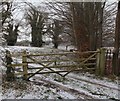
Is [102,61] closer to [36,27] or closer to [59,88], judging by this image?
[59,88]

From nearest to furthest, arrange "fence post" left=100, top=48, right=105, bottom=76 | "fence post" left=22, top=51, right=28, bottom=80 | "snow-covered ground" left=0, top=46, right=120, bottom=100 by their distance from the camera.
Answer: "snow-covered ground" left=0, top=46, right=120, bottom=100
"fence post" left=22, top=51, right=28, bottom=80
"fence post" left=100, top=48, right=105, bottom=76

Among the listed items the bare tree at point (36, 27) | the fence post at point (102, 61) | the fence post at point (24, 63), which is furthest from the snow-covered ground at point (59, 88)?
the bare tree at point (36, 27)

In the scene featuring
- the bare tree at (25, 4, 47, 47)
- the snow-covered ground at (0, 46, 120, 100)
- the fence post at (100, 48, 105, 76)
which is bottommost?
the snow-covered ground at (0, 46, 120, 100)

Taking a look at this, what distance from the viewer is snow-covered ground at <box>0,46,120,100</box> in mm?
6422

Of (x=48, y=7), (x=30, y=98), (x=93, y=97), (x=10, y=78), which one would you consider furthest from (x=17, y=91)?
(x=48, y=7)

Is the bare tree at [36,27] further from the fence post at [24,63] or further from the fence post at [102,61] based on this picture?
the fence post at [24,63]

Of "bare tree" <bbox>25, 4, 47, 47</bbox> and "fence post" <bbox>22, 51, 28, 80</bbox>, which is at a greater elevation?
"bare tree" <bbox>25, 4, 47, 47</bbox>

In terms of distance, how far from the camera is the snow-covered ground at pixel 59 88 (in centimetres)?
642

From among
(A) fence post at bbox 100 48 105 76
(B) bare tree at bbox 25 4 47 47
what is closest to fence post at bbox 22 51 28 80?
(A) fence post at bbox 100 48 105 76

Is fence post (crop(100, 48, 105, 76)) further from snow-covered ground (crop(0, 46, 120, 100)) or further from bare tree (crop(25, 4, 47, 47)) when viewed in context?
bare tree (crop(25, 4, 47, 47))

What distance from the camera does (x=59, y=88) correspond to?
7.20 m

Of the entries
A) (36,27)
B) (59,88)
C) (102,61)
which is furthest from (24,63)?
(36,27)

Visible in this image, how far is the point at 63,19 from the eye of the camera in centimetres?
1922

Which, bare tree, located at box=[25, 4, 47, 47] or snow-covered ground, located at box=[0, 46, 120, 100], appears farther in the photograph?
bare tree, located at box=[25, 4, 47, 47]
